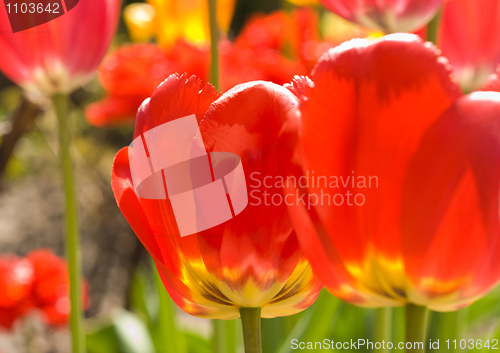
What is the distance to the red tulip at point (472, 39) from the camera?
11.4 inches

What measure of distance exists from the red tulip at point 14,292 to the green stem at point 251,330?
0.44m

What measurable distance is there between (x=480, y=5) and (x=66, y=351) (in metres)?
0.90

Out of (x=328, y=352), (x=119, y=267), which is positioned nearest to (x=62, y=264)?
(x=328, y=352)

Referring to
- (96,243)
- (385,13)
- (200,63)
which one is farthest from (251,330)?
(96,243)

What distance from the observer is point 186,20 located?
0.63 meters

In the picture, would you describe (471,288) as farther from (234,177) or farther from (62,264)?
(62,264)

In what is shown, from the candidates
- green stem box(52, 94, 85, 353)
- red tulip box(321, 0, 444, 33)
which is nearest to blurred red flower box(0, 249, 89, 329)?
green stem box(52, 94, 85, 353)

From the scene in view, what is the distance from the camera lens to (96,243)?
1.19 metres

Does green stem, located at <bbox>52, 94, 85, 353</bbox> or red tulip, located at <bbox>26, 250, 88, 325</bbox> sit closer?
green stem, located at <bbox>52, 94, 85, 353</bbox>

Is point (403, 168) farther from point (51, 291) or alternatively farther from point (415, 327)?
point (51, 291)

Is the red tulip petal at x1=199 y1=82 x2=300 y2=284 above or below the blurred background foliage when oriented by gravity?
above

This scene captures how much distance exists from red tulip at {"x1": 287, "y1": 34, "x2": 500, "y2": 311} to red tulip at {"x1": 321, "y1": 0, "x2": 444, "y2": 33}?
121 millimetres

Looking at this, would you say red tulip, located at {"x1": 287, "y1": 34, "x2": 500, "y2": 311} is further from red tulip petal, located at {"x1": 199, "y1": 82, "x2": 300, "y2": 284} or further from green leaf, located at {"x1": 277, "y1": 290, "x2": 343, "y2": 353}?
green leaf, located at {"x1": 277, "y1": 290, "x2": 343, "y2": 353}

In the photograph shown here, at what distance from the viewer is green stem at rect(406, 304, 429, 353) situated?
3.9 inches
